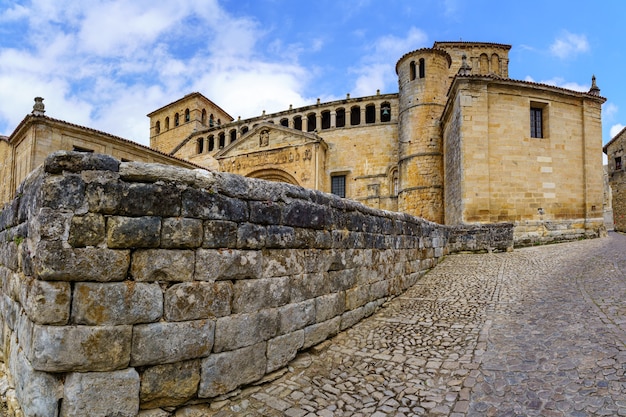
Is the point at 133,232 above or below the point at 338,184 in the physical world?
below

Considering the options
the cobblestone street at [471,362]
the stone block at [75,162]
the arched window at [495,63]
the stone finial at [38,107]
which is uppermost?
the arched window at [495,63]

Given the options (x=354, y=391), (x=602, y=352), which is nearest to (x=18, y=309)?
(x=354, y=391)

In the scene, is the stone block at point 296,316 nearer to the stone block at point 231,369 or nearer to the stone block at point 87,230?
the stone block at point 231,369

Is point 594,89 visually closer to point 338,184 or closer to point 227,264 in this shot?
point 338,184

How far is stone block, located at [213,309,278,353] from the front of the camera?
3.12m

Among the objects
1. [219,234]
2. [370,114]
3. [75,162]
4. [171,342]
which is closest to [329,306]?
[219,234]

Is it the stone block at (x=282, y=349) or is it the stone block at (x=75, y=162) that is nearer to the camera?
the stone block at (x=75, y=162)

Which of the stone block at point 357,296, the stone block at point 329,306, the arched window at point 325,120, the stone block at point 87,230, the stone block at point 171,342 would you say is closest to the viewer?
the stone block at point 87,230

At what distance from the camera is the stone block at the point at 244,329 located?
312 centimetres

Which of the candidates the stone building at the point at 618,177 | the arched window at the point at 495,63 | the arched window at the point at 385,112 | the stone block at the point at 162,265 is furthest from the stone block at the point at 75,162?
the stone building at the point at 618,177

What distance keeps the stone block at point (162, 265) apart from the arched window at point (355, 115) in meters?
26.1

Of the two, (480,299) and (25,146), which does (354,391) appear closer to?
(480,299)

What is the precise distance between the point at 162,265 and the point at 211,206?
0.64 m

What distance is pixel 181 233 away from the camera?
295 cm
